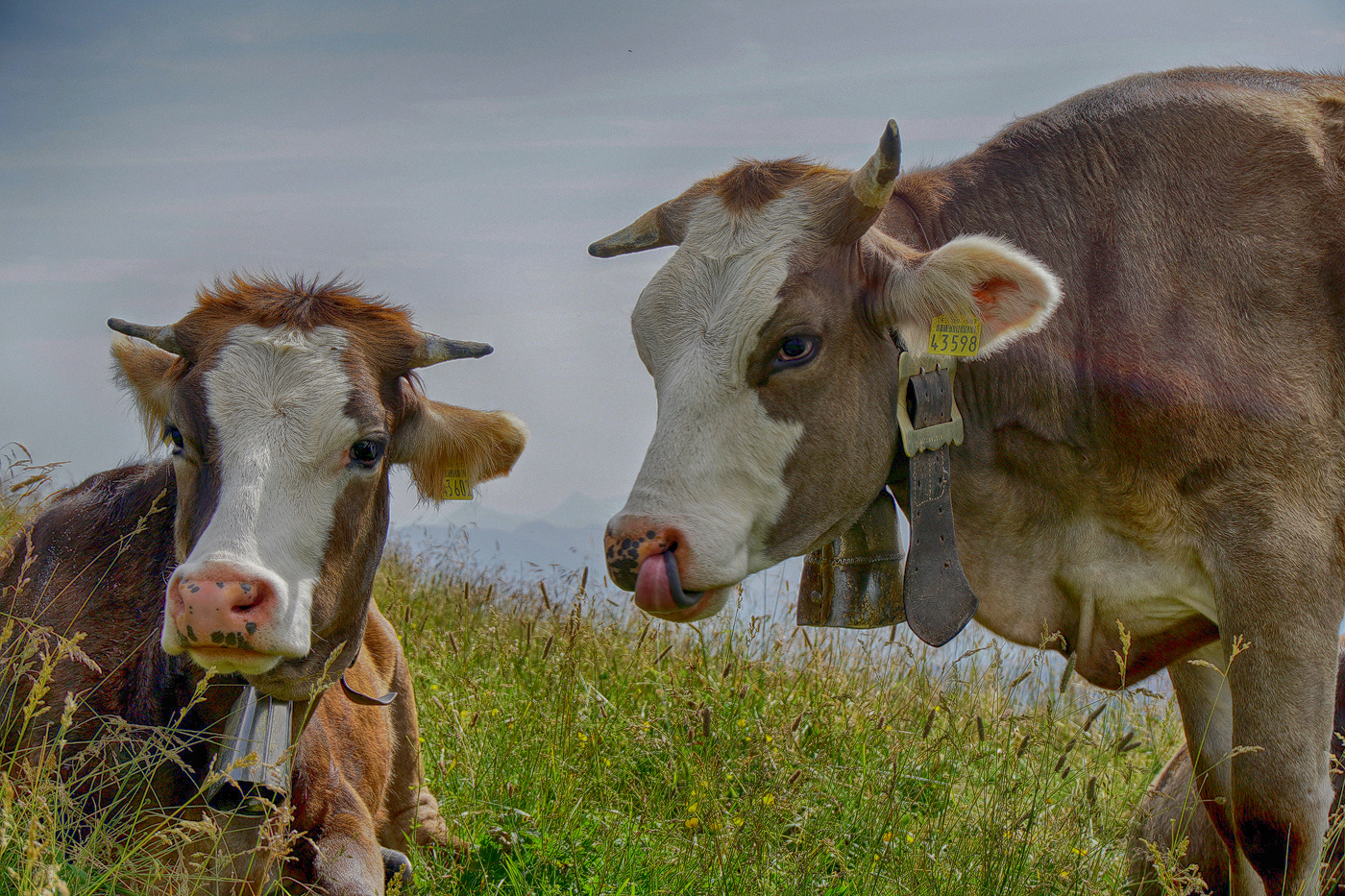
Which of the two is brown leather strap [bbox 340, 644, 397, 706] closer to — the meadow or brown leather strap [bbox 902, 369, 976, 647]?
the meadow

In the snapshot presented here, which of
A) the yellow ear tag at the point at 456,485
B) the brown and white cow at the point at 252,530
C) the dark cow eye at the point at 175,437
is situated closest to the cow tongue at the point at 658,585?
the brown and white cow at the point at 252,530

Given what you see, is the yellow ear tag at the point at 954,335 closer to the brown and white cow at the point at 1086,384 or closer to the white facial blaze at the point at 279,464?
the brown and white cow at the point at 1086,384

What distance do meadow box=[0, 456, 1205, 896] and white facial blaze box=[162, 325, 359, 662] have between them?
1.71 ft

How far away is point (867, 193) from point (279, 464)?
1.95m

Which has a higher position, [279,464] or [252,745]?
[279,464]

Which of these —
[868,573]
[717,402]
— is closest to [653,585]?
[717,402]

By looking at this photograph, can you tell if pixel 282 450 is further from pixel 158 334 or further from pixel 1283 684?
pixel 1283 684

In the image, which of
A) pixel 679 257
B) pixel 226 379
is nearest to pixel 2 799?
pixel 226 379

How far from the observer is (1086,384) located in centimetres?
387

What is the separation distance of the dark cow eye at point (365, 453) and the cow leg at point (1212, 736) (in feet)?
9.66

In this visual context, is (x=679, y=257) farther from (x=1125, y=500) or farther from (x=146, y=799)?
(x=146, y=799)

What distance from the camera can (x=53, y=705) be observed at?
3.43 meters

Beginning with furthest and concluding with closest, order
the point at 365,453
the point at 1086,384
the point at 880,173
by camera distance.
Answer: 1. the point at 1086,384
2. the point at 365,453
3. the point at 880,173

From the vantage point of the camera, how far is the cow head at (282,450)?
3078 mm
